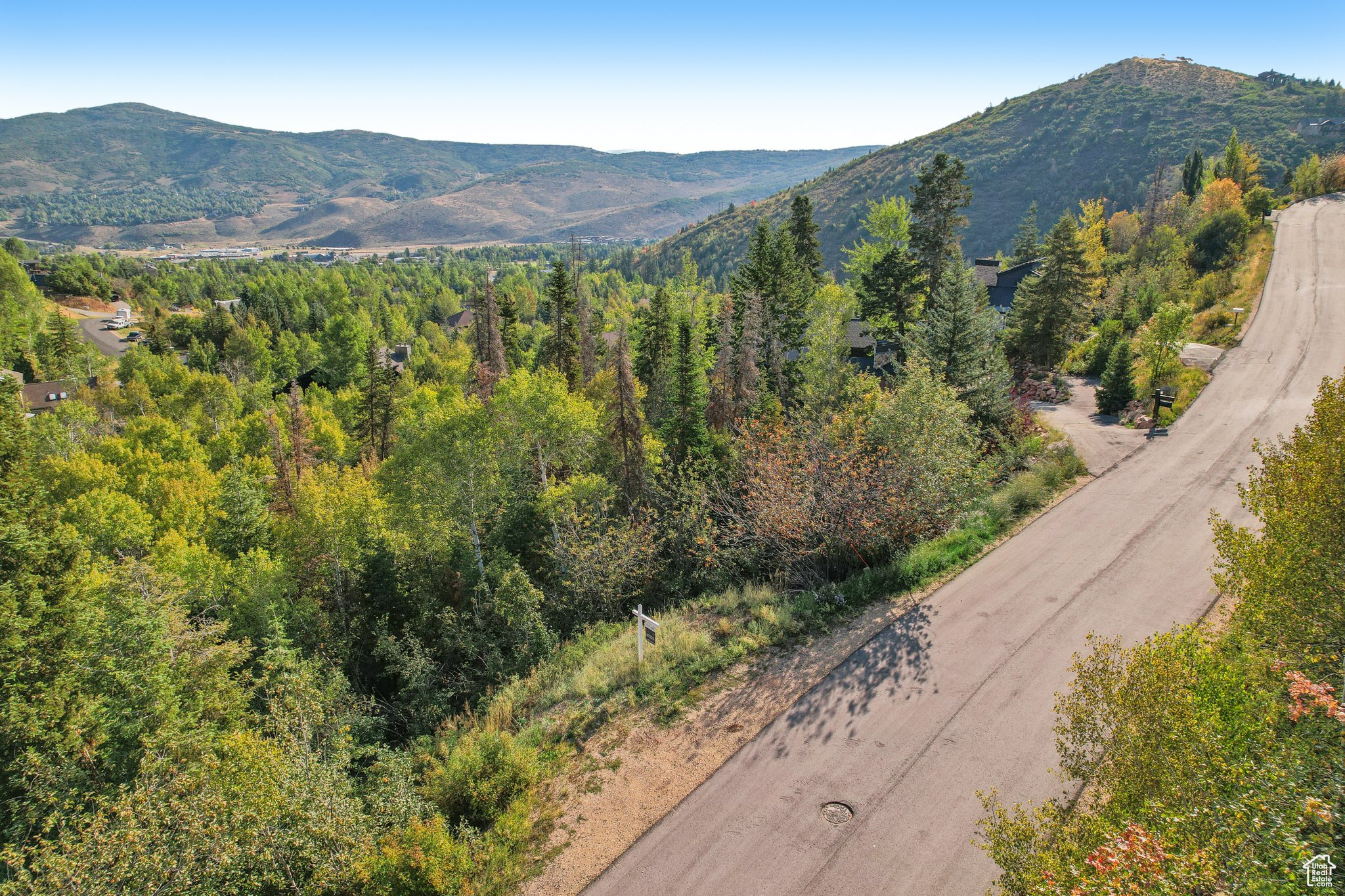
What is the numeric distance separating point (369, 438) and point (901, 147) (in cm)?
18319

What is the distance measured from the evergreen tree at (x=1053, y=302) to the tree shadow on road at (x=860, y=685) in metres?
32.1

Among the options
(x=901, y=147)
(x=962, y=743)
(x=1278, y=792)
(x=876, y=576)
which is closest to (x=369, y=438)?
(x=876, y=576)

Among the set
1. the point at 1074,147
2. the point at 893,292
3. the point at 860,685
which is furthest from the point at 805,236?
the point at 1074,147

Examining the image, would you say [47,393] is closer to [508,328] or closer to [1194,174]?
[508,328]

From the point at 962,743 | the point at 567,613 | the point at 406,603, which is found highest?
the point at 962,743

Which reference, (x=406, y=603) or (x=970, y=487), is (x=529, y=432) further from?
(x=970, y=487)

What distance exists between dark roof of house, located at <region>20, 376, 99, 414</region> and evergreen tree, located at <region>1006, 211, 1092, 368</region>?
85.4 metres

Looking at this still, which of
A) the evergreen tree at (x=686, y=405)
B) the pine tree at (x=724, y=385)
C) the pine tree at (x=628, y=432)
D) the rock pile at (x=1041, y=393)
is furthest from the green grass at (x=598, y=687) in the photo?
the evergreen tree at (x=686, y=405)

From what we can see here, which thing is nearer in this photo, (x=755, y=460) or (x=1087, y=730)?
(x=1087, y=730)

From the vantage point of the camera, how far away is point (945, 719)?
12.8m

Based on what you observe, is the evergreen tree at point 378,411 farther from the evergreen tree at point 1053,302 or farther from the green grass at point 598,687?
the evergreen tree at point 1053,302

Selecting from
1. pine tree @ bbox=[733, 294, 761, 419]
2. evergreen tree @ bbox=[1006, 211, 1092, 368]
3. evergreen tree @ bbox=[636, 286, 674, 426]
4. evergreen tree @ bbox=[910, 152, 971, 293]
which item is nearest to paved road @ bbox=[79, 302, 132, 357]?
evergreen tree @ bbox=[636, 286, 674, 426]

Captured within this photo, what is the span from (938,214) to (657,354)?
63.3ft

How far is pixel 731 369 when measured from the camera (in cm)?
3228
